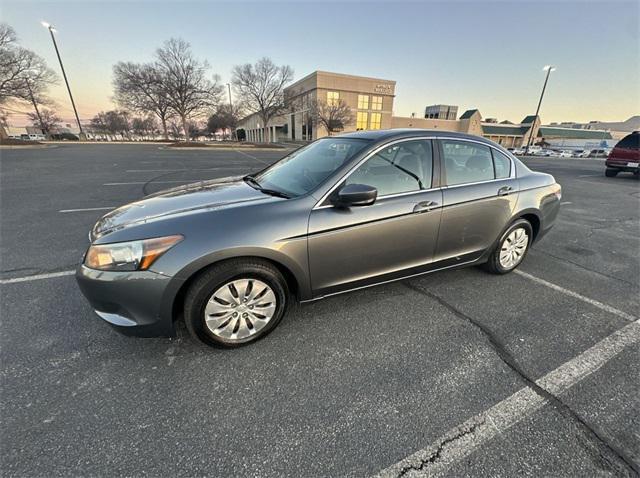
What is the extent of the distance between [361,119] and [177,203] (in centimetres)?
5809

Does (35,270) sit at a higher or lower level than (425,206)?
lower

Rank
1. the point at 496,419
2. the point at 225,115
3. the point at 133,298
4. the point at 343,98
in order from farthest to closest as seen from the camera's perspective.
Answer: the point at 343,98 → the point at 225,115 → the point at 133,298 → the point at 496,419

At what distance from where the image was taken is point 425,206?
264 cm

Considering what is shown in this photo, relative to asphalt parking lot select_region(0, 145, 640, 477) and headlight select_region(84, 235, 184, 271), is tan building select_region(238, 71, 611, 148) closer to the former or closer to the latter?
asphalt parking lot select_region(0, 145, 640, 477)

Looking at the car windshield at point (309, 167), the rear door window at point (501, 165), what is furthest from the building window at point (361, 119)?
the car windshield at point (309, 167)

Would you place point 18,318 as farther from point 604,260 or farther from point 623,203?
point 623,203

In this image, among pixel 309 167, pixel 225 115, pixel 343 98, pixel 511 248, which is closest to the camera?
pixel 309 167

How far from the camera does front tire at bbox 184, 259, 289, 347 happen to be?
203 cm

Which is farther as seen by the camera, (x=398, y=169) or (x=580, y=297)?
(x=580, y=297)

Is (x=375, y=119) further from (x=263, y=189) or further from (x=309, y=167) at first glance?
(x=263, y=189)

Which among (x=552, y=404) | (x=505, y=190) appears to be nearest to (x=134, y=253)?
(x=552, y=404)

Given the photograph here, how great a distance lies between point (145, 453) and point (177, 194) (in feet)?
6.73

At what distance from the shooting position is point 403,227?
2551 millimetres

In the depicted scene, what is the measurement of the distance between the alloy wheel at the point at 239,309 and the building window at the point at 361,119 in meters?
56.6
